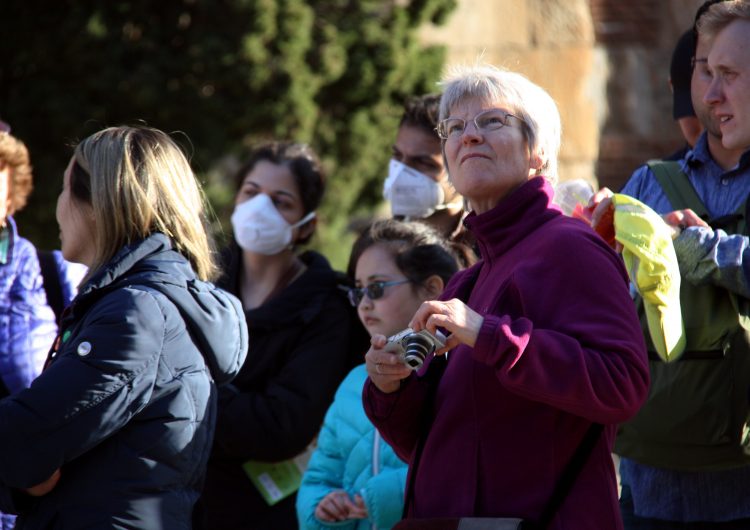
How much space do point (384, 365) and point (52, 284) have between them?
1.84 meters

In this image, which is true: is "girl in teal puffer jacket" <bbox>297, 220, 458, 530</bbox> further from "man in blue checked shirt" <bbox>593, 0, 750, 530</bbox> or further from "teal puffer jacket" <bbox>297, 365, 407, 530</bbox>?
"man in blue checked shirt" <bbox>593, 0, 750, 530</bbox>

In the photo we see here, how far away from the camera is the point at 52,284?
3.83 metres

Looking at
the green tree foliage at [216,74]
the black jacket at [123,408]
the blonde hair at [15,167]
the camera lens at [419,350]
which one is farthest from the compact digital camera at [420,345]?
the green tree foliage at [216,74]

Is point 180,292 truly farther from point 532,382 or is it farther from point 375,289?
point 532,382

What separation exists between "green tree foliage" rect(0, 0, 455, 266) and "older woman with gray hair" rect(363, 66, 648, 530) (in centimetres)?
530

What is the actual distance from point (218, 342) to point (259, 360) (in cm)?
101

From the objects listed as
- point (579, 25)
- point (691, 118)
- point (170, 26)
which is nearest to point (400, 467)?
point (691, 118)

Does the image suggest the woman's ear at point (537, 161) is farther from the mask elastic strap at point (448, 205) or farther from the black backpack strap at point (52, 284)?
the black backpack strap at point (52, 284)

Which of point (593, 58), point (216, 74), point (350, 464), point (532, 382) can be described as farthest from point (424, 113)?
point (593, 58)

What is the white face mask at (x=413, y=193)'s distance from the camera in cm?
407

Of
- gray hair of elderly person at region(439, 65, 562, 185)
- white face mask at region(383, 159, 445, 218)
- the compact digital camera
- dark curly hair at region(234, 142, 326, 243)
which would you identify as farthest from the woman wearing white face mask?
the compact digital camera

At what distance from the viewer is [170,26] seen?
8.17 meters

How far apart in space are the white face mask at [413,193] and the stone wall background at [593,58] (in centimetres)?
439

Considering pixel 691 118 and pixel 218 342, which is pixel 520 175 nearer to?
pixel 218 342
